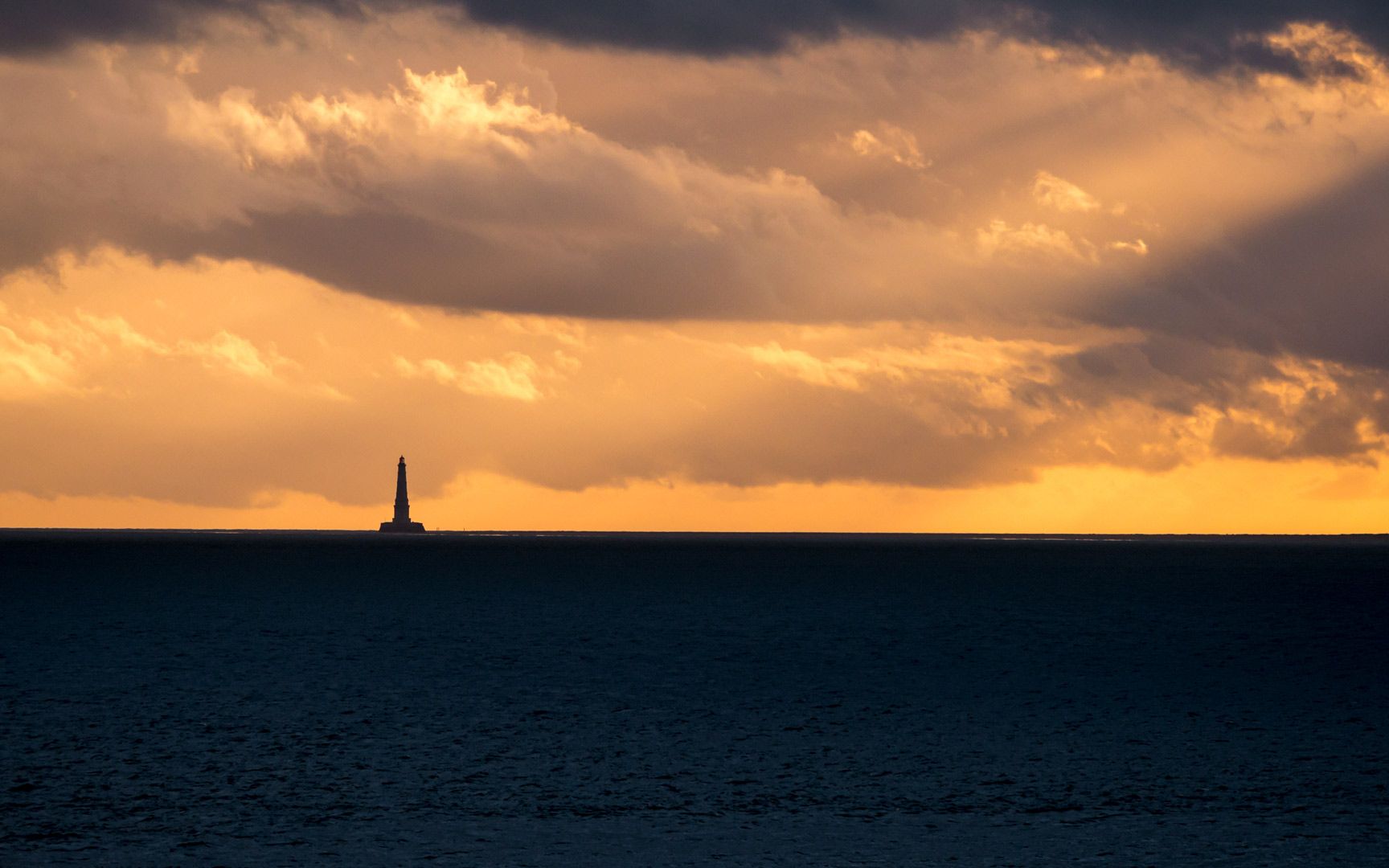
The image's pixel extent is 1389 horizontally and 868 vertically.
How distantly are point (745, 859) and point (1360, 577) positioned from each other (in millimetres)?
193170

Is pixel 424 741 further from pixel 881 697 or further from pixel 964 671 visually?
pixel 964 671

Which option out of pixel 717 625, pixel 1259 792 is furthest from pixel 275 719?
pixel 717 625

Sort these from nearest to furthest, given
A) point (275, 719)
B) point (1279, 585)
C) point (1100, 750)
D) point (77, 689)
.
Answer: point (1100, 750)
point (275, 719)
point (77, 689)
point (1279, 585)

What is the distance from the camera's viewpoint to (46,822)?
28250 millimetres

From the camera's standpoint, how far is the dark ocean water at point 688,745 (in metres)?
27.2

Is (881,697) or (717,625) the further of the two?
(717,625)

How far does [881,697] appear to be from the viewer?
52312mm

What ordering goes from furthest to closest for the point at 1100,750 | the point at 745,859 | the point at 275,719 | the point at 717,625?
the point at 717,625, the point at 275,719, the point at 1100,750, the point at 745,859

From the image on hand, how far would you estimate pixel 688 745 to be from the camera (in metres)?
39.6

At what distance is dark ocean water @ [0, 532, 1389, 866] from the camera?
1072 inches

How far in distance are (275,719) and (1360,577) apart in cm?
18358

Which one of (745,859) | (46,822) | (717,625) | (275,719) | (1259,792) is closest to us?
Answer: (745,859)

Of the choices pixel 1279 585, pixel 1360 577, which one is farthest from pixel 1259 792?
pixel 1360 577

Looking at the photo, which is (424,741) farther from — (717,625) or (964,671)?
(717,625)
